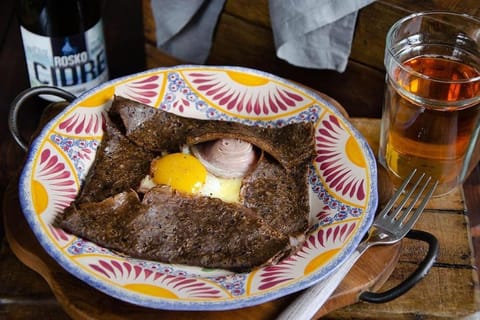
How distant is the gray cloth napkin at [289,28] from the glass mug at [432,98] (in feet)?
0.55

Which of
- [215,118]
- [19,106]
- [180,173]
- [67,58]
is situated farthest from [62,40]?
[180,173]

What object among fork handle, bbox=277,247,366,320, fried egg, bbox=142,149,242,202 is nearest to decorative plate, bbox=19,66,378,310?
fork handle, bbox=277,247,366,320

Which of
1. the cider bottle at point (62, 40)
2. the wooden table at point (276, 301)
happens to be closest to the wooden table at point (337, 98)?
the wooden table at point (276, 301)

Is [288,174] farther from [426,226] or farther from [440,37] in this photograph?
[440,37]

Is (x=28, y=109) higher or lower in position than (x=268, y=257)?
lower

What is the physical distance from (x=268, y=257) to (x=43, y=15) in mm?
914

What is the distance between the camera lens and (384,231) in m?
1.32

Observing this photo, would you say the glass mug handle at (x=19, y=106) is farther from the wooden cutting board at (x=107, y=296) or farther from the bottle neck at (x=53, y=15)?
the bottle neck at (x=53, y=15)

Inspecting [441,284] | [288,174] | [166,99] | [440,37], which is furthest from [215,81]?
[441,284]

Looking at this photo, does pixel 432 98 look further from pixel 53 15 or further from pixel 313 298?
pixel 53 15

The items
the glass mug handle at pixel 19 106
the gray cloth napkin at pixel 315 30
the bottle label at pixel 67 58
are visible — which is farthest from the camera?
the bottle label at pixel 67 58

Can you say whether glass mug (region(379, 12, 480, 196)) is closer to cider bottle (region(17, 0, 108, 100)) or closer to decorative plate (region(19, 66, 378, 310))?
decorative plate (region(19, 66, 378, 310))

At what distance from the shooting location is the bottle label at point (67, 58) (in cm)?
175

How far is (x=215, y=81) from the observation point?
156 centimetres
